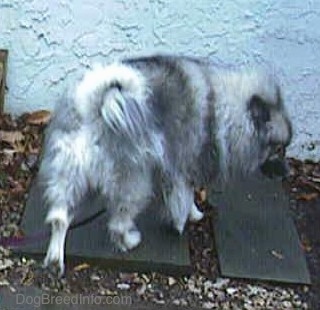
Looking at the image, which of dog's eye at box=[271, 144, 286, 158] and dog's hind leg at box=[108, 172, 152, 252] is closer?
dog's hind leg at box=[108, 172, 152, 252]

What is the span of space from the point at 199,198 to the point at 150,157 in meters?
1.02

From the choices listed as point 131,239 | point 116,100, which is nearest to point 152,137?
point 116,100

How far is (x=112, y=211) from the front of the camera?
489 cm

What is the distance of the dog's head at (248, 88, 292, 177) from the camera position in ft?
16.4

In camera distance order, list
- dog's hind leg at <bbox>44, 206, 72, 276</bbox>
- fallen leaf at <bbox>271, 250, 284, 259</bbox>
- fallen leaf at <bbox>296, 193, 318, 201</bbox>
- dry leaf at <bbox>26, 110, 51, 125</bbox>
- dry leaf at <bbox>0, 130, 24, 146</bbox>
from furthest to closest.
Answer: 1. dry leaf at <bbox>26, 110, 51, 125</bbox>
2. dry leaf at <bbox>0, 130, 24, 146</bbox>
3. fallen leaf at <bbox>296, 193, 318, 201</bbox>
4. fallen leaf at <bbox>271, 250, 284, 259</bbox>
5. dog's hind leg at <bbox>44, 206, 72, 276</bbox>

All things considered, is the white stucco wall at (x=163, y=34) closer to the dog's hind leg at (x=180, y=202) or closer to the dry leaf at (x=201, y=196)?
the dry leaf at (x=201, y=196)

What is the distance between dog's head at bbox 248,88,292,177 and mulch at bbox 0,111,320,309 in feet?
1.81

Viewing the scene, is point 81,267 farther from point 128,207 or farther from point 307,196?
point 307,196

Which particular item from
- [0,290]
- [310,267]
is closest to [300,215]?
[310,267]

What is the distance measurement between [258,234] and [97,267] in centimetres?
96

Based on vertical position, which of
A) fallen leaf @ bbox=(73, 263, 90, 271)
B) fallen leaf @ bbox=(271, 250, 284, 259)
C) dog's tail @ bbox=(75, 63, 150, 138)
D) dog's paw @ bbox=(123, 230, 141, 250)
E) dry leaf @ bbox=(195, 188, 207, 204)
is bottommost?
fallen leaf @ bbox=(271, 250, 284, 259)

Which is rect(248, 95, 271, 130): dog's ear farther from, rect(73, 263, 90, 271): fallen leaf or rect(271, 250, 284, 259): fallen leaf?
rect(73, 263, 90, 271): fallen leaf

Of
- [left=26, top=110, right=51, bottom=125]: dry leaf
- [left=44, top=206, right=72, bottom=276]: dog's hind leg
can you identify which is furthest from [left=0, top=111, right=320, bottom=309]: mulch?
[left=44, top=206, right=72, bottom=276]: dog's hind leg

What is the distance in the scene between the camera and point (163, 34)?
20.4 ft
